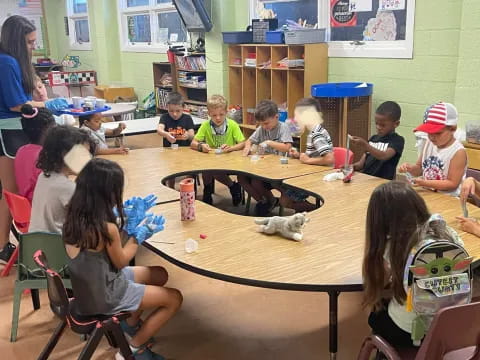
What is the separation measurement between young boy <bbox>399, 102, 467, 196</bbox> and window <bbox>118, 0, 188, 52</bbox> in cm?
533

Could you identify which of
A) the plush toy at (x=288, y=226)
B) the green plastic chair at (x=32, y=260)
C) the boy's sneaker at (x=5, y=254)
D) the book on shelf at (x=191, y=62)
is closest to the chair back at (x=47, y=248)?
the green plastic chair at (x=32, y=260)

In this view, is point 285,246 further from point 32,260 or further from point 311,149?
point 311,149

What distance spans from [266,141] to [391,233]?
216 centimetres

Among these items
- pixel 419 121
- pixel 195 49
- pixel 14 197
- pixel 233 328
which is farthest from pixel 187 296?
pixel 195 49

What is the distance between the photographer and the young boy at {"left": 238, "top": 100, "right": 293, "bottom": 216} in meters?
3.70

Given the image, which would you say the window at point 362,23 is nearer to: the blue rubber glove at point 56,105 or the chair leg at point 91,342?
the blue rubber glove at point 56,105

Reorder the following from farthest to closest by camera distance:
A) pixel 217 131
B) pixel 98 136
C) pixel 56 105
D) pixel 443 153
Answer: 1. pixel 56 105
2. pixel 217 131
3. pixel 98 136
4. pixel 443 153

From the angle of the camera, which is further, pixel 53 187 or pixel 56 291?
pixel 53 187

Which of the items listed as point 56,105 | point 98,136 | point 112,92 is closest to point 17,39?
point 98,136

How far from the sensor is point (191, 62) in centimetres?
676

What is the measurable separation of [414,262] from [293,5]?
450cm

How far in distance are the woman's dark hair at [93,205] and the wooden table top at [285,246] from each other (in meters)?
0.26

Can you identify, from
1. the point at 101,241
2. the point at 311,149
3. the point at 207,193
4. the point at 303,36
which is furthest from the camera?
the point at 303,36

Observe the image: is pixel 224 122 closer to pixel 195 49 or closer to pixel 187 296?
pixel 187 296
